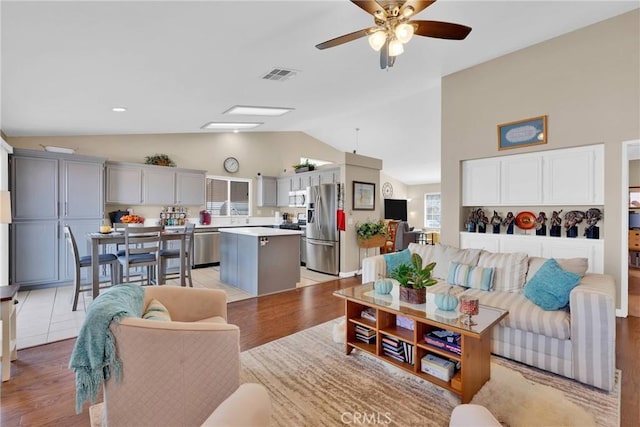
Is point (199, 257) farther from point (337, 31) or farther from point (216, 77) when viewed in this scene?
point (337, 31)

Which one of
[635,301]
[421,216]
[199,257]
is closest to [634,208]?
[635,301]

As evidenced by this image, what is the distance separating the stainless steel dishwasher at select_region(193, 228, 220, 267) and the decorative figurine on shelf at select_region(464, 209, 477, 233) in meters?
4.55

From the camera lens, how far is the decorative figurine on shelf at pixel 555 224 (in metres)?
3.95

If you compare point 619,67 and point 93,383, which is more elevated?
point 619,67

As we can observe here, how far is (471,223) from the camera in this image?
15.3 feet

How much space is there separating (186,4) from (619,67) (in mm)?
4398

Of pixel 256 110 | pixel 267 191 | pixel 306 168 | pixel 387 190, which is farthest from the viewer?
pixel 387 190

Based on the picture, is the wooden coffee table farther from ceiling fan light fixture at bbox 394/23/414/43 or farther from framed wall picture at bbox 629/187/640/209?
framed wall picture at bbox 629/187/640/209

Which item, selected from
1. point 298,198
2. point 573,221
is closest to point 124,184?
point 298,198

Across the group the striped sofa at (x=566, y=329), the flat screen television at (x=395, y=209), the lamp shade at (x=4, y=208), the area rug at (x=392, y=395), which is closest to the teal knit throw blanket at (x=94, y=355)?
the area rug at (x=392, y=395)

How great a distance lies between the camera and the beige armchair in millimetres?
1303

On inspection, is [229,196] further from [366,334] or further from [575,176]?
[575,176]

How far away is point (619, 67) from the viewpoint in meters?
3.37

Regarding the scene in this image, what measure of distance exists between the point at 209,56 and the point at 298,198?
4.31m
